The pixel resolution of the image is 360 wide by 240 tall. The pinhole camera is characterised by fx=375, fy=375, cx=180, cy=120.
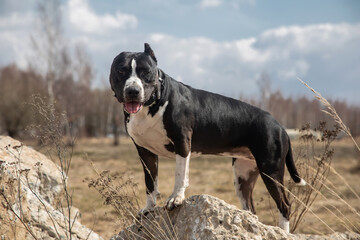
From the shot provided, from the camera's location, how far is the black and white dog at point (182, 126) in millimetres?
3334

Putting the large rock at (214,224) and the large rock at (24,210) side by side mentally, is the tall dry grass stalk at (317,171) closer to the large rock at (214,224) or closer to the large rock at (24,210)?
the large rock at (214,224)

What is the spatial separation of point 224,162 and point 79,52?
2423cm

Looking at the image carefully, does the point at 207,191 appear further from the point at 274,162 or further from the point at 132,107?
the point at 132,107

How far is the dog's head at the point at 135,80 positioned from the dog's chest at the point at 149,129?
147 millimetres

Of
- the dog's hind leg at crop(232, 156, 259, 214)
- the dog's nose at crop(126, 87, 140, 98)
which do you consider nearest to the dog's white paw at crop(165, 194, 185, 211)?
the dog's nose at crop(126, 87, 140, 98)

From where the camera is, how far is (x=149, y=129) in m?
3.56

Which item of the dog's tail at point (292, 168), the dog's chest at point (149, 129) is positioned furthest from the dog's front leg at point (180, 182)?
the dog's tail at point (292, 168)

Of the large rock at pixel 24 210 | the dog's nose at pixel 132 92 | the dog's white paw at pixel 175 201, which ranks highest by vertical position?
the dog's nose at pixel 132 92

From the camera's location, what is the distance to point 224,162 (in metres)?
16.0

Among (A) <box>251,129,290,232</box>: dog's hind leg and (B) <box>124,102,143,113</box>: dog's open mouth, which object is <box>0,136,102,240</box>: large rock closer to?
(B) <box>124,102,143,113</box>: dog's open mouth

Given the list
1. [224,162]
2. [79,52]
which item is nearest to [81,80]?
[79,52]

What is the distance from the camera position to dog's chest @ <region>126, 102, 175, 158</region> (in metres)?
3.53

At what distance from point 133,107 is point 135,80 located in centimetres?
23

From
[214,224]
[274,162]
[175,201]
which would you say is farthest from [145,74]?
[274,162]
